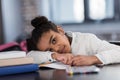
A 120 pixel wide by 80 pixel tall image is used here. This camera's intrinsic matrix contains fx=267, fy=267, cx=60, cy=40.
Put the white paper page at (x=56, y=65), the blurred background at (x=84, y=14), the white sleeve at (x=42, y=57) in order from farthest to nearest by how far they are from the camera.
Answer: the blurred background at (x=84, y=14), the white sleeve at (x=42, y=57), the white paper page at (x=56, y=65)

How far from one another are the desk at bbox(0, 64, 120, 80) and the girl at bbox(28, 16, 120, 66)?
3.6 inches

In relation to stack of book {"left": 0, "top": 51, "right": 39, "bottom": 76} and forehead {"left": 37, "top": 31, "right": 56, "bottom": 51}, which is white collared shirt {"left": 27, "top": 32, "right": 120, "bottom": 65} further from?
stack of book {"left": 0, "top": 51, "right": 39, "bottom": 76}

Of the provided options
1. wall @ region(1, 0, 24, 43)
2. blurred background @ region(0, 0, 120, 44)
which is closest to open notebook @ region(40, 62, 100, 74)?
wall @ region(1, 0, 24, 43)

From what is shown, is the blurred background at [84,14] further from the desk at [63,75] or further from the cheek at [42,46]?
the desk at [63,75]

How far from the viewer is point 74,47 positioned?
1266 millimetres

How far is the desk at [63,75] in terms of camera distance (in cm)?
84

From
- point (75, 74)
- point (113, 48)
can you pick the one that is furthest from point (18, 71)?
point (113, 48)

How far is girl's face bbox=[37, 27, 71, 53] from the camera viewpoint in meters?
1.20

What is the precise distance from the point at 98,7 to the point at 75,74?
273 centimetres

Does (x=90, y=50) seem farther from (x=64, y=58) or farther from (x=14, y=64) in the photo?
(x=14, y=64)

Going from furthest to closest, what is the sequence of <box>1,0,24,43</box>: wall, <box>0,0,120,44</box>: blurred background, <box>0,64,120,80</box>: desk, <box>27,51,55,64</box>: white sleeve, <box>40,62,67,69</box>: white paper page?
<box>0,0,120,44</box>: blurred background
<box>1,0,24,43</box>: wall
<box>27,51,55,64</box>: white sleeve
<box>40,62,67,69</box>: white paper page
<box>0,64,120,80</box>: desk

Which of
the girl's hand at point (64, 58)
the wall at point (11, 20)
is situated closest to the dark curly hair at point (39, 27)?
the girl's hand at point (64, 58)

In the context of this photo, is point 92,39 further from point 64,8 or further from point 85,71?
point 64,8

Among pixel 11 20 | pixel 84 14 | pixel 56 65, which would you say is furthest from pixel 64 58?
pixel 84 14
